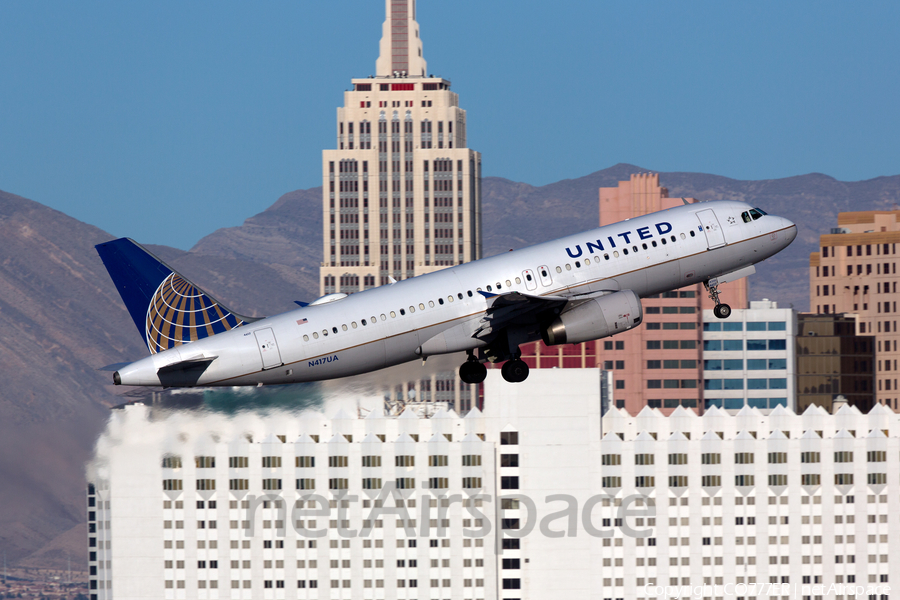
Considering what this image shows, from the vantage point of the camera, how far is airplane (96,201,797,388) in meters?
70.7

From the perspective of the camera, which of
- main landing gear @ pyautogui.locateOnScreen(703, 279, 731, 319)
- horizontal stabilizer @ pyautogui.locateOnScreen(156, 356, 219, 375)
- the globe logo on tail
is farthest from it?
main landing gear @ pyautogui.locateOnScreen(703, 279, 731, 319)

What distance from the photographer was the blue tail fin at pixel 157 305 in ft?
239

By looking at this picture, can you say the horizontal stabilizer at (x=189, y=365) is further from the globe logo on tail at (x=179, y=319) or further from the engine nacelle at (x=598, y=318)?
the engine nacelle at (x=598, y=318)

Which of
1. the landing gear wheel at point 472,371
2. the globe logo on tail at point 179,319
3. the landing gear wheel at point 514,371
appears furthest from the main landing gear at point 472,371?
the globe logo on tail at point 179,319

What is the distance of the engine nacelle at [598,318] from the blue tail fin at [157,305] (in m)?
16.5

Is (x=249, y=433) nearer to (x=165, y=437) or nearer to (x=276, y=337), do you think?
(x=165, y=437)

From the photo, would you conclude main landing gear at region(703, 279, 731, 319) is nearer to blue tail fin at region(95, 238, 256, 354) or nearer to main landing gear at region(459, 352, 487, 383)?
main landing gear at region(459, 352, 487, 383)

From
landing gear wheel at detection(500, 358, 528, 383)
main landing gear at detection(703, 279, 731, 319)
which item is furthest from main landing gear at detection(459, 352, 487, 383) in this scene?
main landing gear at detection(703, 279, 731, 319)

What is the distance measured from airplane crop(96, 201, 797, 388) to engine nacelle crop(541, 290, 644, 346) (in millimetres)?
52

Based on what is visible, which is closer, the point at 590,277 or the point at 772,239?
the point at 590,277

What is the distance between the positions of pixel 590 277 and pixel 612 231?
10.2ft

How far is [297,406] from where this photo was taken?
15625cm

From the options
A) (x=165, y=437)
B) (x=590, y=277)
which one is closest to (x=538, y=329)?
(x=590, y=277)

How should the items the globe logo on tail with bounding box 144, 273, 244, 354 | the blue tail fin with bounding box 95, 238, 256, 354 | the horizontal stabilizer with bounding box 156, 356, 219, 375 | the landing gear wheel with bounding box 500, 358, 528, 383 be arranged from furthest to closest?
1. the landing gear wheel with bounding box 500, 358, 528, 383
2. the blue tail fin with bounding box 95, 238, 256, 354
3. the globe logo on tail with bounding box 144, 273, 244, 354
4. the horizontal stabilizer with bounding box 156, 356, 219, 375
